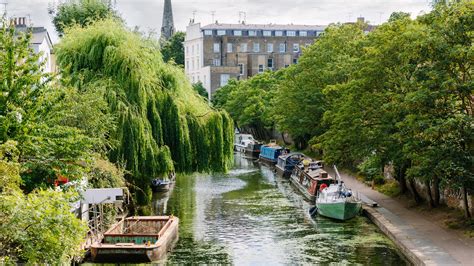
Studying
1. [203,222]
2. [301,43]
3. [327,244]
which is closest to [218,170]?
[203,222]

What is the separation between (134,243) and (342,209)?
1147 cm

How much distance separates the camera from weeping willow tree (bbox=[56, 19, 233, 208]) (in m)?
29.3

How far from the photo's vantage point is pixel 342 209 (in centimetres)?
3256

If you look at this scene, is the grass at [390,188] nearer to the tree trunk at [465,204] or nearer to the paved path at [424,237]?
the paved path at [424,237]

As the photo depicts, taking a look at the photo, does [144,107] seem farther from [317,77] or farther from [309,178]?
[317,77]

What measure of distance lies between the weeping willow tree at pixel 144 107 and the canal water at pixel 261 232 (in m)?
3.17

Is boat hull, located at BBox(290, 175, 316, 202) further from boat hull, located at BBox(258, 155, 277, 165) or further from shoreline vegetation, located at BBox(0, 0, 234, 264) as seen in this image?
boat hull, located at BBox(258, 155, 277, 165)

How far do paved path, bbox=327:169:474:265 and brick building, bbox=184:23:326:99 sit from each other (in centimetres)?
7652

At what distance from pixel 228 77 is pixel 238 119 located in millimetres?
19220

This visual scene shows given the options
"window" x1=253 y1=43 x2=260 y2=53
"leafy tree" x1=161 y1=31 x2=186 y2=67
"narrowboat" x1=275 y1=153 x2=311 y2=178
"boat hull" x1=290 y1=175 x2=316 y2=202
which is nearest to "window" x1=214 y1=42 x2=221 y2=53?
"window" x1=253 y1=43 x2=260 y2=53

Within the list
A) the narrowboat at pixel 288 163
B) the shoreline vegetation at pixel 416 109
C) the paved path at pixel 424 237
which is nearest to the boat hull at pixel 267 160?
the narrowboat at pixel 288 163

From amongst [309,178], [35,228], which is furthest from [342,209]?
[35,228]

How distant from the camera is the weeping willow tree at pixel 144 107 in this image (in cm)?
2931

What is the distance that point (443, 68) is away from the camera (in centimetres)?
2616
